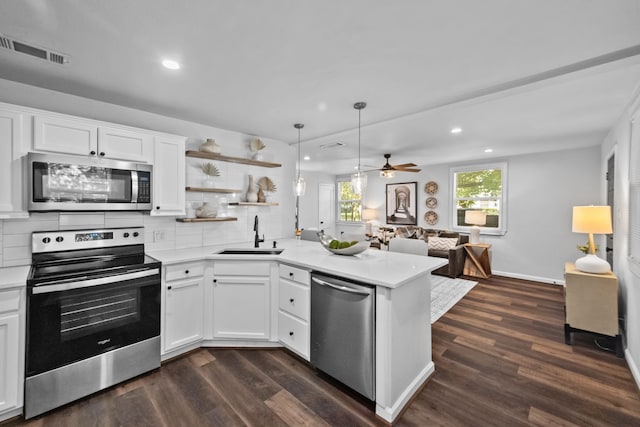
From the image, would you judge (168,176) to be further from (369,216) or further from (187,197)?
(369,216)

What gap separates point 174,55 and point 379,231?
20.5 ft

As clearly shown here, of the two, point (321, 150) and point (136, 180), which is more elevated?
point (321, 150)

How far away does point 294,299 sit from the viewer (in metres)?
2.50

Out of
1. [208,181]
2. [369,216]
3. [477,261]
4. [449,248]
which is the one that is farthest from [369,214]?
[208,181]

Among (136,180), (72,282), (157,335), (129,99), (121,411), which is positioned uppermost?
(129,99)

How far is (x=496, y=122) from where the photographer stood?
3359 millimetres

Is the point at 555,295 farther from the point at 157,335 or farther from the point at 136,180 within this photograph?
the point at 136,180

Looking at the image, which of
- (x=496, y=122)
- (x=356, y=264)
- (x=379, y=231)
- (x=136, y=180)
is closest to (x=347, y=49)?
(x=356, y=264)

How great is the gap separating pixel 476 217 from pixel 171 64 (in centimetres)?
560

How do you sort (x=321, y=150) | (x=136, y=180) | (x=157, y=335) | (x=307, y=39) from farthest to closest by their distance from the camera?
(x=321, y=150) → (x=136, y=180) → (x=157, y=335) → (x=307, y=39)

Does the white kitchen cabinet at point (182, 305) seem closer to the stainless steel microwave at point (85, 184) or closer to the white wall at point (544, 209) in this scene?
the stainless steel microwave at point (85, 184)

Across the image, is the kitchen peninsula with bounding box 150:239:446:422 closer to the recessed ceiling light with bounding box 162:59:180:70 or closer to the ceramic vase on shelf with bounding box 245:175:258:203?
the ceramic vase on shelf with bounding box 245:175:258:203

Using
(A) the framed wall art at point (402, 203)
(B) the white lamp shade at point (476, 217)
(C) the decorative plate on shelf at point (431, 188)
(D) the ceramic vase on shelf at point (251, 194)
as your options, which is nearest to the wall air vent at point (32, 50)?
(D) the ceramic vase on shelf at point (251, 194)

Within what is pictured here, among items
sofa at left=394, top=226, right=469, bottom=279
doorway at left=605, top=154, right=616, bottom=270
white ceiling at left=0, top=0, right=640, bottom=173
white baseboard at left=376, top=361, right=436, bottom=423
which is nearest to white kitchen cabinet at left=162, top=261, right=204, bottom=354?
white ceiling at left=0, top=0, right=640, bottom=173
